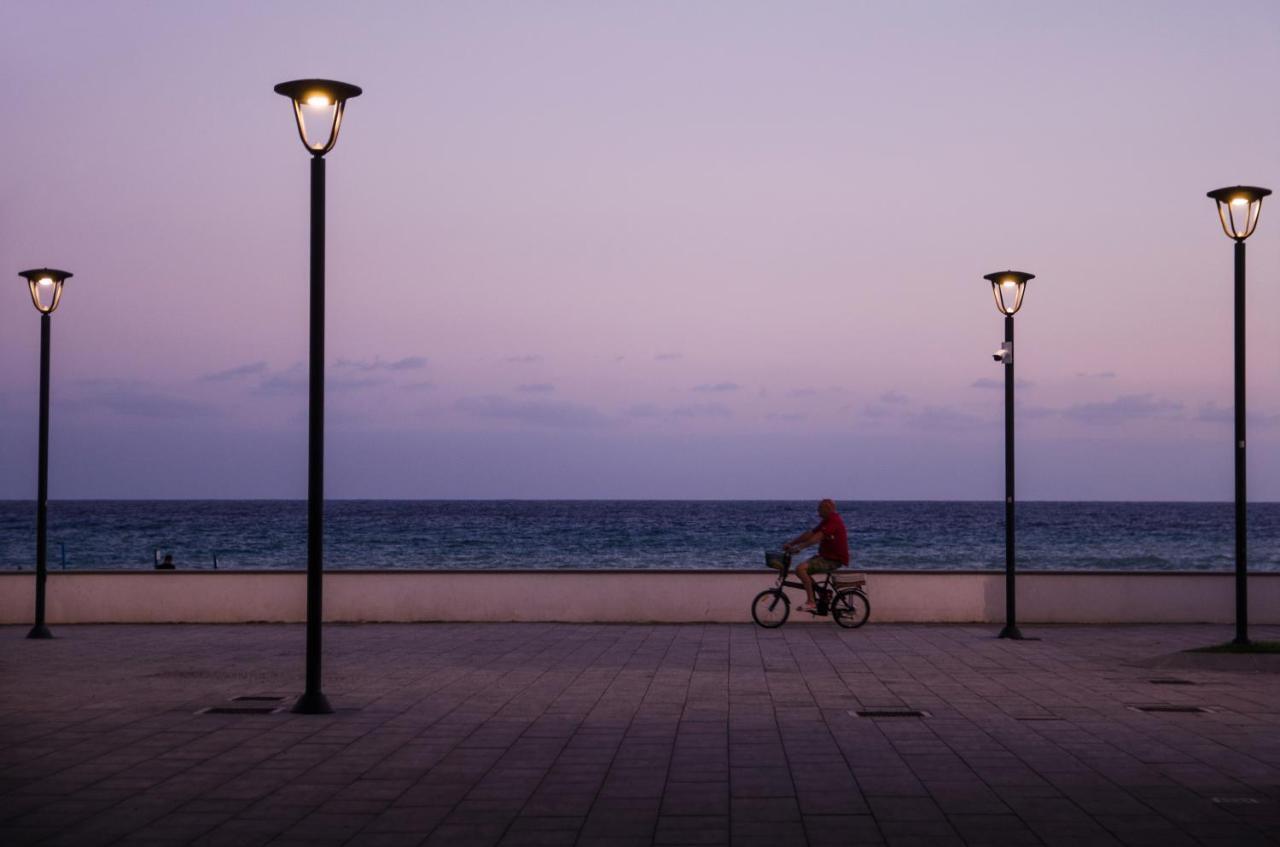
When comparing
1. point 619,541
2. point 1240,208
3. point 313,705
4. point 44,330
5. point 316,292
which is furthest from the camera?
point 619,541

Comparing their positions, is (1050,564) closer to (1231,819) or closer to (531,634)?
(531,634)

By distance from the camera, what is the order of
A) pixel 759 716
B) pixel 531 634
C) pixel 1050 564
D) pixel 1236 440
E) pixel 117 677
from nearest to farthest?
pixel 759 716
pixel 117 677
pixel 1236 440
pixel 531 634
pixel 1050 564

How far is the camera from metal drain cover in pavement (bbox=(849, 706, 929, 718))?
1007 centimetres

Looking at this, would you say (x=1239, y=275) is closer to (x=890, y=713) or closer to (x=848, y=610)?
(x=848, y=610)

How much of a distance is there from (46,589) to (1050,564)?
52.6 meters

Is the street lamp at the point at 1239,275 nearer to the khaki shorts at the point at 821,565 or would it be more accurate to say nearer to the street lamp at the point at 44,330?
the khaki shorts at the point at 821,565

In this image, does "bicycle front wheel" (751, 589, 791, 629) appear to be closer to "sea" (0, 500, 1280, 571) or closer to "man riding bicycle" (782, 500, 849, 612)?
"man riding bicycle" (782, 500, 849, 612)

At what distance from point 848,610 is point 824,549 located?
834 millimetres

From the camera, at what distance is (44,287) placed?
56.5ft

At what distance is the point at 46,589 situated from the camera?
18.5 m

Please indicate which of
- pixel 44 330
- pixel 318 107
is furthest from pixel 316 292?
pixel 44 330

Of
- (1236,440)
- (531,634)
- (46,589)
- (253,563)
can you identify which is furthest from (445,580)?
(253,563)

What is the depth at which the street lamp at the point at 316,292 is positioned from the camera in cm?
1041

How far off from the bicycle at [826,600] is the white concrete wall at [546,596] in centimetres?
76
